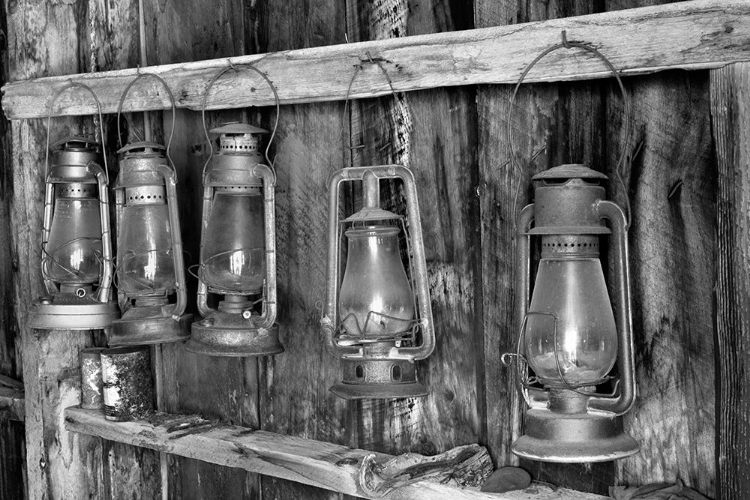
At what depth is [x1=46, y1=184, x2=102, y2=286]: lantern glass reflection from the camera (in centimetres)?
205

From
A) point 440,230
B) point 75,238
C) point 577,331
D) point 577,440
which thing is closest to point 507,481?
point 577,440

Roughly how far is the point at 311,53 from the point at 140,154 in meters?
0.41

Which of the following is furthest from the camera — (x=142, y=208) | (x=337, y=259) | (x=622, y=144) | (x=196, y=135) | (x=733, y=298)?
(x=196, y=135)

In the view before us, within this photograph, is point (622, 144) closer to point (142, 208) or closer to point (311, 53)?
point (311, 53)

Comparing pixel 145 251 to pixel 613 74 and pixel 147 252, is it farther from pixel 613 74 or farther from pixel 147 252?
pixel 613 74

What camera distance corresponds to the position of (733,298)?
1.36m

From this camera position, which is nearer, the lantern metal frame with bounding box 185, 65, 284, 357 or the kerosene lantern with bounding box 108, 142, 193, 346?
the lantern metal frame with bounding box 185, 65, 284, 357

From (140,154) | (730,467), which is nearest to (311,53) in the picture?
(140,154)

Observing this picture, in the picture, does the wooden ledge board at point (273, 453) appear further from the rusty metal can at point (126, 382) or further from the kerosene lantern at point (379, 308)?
the kerosene lantern at point (379, 308)

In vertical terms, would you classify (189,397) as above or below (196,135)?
below

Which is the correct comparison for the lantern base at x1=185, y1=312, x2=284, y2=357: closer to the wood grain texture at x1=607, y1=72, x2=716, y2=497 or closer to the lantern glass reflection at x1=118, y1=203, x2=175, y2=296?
the lantern glass reflection at x1=118, y1=203, x2=175, y2=296

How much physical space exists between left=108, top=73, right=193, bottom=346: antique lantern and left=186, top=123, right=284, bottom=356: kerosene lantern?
115 mm

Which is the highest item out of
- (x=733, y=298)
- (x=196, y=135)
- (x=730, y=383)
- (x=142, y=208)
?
(x=196, y=135)

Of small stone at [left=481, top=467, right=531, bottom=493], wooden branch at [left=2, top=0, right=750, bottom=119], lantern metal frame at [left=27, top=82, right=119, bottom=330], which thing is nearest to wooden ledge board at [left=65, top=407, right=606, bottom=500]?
small stone at [left=481, top=467, right=531, bottom=493]
